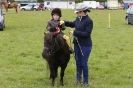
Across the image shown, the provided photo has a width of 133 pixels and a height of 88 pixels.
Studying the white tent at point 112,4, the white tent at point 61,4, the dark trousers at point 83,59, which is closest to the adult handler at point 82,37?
the dark trousers at point 83,59

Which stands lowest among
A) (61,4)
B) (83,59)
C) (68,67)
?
(61,4)

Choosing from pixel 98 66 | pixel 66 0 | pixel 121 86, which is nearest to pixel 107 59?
pixel 98 66

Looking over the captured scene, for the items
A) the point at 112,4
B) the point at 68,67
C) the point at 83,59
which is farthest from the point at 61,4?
the point at 83,59

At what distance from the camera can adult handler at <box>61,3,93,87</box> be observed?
36.3 feet

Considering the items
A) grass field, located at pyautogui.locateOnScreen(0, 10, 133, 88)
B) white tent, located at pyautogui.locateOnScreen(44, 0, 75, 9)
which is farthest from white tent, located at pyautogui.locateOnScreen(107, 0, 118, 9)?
grass field, located at pyautogui.locateOnScreen(0, 10, 133, 88)

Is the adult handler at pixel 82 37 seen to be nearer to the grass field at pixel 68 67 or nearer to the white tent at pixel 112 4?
the grass field at pixel 68 67

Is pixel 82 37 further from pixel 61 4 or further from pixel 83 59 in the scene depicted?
pixel 61 4

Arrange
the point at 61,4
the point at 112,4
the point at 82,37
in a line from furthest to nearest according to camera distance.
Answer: the point at 61,4
the point at 112,4
the point at 82,37

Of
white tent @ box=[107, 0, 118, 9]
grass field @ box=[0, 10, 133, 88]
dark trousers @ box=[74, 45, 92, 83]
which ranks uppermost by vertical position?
dark trousers @ box=[74, 45, 92, 83]

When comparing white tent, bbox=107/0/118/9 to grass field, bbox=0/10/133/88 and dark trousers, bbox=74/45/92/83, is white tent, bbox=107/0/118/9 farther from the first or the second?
dark trousers, bbox=74/45/92/83

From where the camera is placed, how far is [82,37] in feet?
36.7

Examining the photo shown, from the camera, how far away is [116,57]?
1772 cm

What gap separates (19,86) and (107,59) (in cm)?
613

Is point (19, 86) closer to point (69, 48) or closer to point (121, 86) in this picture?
point (69, 48)
